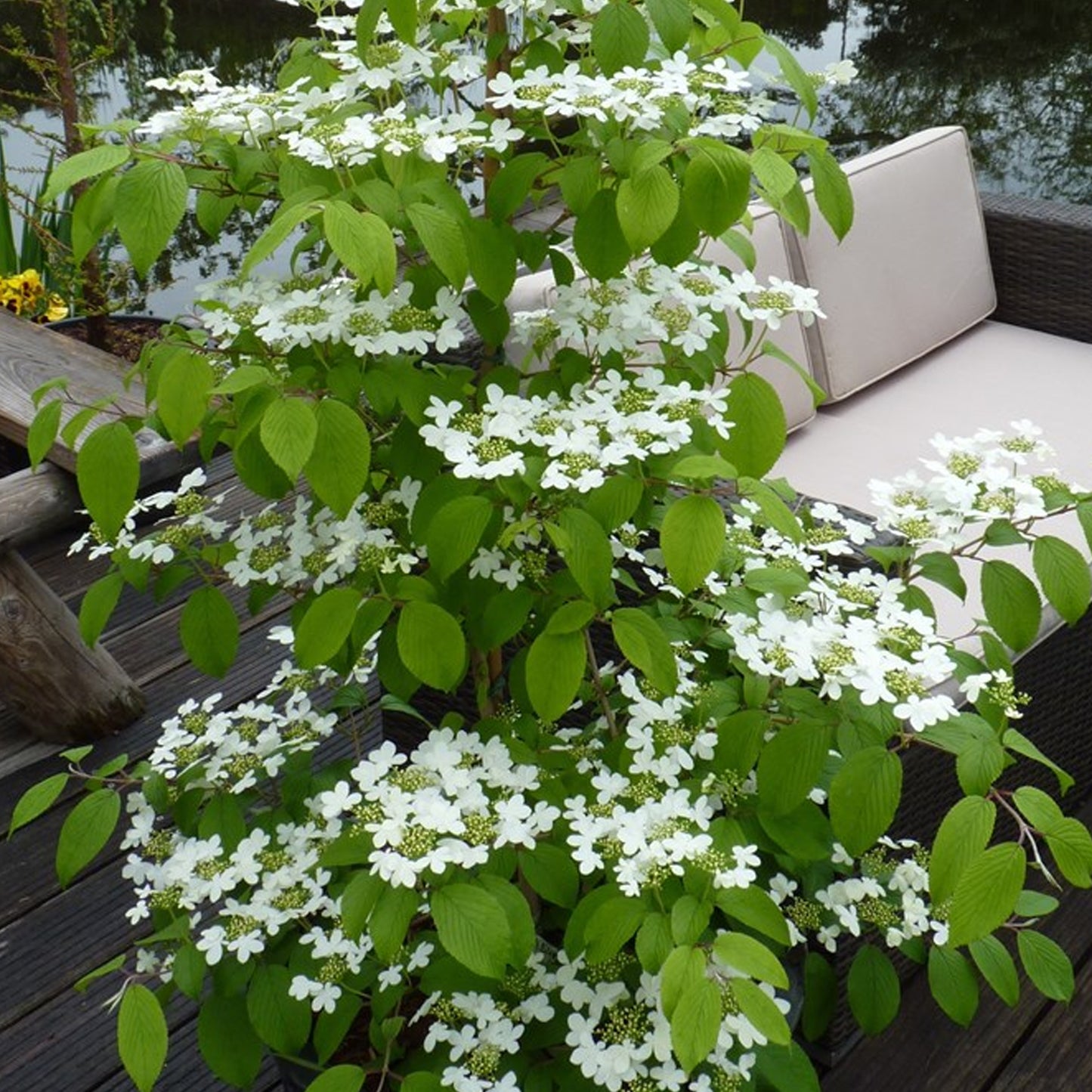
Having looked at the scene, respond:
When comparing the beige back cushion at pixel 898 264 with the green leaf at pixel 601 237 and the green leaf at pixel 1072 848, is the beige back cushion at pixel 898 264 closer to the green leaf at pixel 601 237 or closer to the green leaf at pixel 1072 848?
the green leaf at pixel 601 237

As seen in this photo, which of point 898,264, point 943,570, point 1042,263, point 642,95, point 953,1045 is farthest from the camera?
point 1042,263

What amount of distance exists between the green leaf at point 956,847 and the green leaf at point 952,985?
35cm

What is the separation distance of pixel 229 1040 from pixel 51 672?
1.09 m

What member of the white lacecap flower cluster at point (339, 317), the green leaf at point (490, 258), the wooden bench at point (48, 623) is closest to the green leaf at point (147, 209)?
the white lacecap flower cluster at point (339, 317)

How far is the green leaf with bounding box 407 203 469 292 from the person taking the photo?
95 centimetres

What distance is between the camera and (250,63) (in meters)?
5.05

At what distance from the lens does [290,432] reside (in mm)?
929

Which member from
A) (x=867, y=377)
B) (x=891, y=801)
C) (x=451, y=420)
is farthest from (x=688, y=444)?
(x=867, y=377)

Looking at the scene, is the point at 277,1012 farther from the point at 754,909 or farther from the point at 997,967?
the point at 997,967

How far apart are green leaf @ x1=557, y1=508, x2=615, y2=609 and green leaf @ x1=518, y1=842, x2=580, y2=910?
0.22 metres

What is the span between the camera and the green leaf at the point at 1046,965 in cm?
118

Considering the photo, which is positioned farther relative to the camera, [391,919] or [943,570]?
[943,570]

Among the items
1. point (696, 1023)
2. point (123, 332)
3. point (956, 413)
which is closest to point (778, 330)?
point (956, 413)

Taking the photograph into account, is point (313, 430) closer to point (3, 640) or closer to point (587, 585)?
point (587, 585)
